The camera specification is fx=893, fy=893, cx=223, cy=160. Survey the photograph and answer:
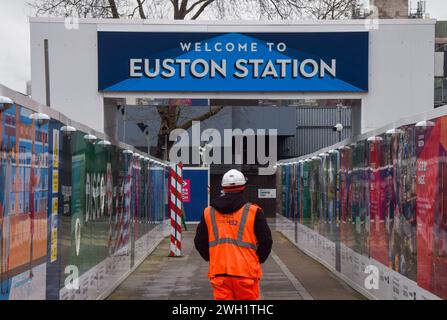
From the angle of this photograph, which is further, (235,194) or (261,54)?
(261,54)

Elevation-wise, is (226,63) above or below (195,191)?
above

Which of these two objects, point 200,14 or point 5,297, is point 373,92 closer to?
point 5,297

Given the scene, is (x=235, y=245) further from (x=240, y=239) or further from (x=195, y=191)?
(x=195, y=191)

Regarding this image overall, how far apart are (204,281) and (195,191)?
20.1m

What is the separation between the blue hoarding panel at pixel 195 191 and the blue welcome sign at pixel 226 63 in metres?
21.4

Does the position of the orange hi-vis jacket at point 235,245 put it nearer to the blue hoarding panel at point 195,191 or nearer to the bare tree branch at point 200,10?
the blue hoarding panel at point 195,191

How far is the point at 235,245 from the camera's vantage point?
7348 mm

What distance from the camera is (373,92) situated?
14359mm

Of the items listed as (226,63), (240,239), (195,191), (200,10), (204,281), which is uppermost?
(200,10)

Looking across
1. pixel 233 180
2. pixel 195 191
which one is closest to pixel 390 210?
pixel 233 180

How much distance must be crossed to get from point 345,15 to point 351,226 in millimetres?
17180

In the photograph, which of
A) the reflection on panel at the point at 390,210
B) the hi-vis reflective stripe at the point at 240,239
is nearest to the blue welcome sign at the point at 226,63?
the reflection on panel at the point at 390,210

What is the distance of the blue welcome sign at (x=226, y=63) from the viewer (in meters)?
14.2
